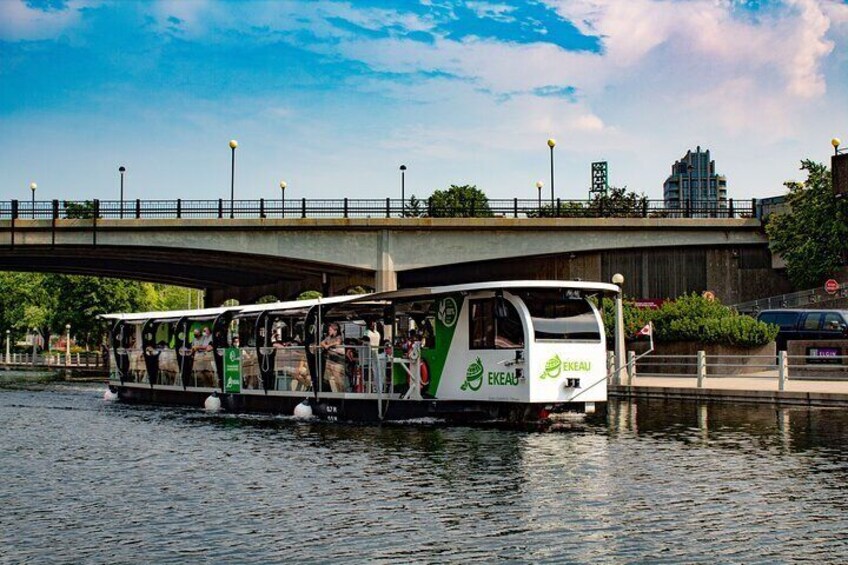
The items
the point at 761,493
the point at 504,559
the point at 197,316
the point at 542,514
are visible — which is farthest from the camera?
the point at 197,316

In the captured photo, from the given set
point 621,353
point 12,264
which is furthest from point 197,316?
point 12,264

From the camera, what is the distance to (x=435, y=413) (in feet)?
91.2

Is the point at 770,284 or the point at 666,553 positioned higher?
the point at 770,284

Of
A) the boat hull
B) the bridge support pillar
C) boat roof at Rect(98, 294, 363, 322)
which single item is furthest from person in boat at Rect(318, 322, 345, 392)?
the bridge support pillar

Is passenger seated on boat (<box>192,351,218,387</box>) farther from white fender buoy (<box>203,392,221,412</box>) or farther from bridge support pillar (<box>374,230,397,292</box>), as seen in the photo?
bridge support pillar (<box>374,230,397,292</box>)

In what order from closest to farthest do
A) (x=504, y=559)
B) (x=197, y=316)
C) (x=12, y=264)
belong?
(x=504, y=559) < (x=197, y=316) < (x=12, y=264)

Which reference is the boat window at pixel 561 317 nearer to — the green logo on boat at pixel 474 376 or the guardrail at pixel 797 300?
the green logo on boat at pixel 474 376

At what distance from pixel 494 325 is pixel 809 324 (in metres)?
25.6

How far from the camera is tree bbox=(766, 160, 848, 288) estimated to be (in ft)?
200

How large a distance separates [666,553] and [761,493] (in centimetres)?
465

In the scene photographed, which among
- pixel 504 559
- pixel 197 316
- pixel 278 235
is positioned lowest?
pixel 504 559

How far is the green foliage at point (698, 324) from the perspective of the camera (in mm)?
44500

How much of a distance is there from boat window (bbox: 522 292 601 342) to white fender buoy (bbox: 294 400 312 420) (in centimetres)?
727

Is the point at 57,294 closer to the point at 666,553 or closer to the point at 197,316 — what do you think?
the point at 197,316
